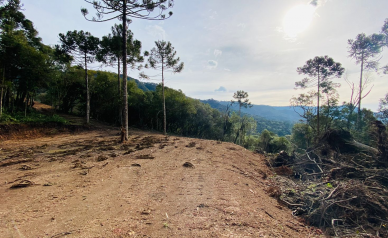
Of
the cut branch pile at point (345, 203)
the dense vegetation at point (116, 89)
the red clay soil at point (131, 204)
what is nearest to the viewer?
the red clay soil at point (131, 204)

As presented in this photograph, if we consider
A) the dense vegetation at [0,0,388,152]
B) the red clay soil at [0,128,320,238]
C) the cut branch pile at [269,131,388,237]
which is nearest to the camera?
the red clay soil at [0,128,320,238]

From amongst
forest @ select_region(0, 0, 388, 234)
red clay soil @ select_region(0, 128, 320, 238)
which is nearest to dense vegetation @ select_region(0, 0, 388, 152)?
forest @ select_region(0, 0, 388, 234)

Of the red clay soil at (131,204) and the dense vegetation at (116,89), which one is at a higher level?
the dense vegetation at (116,89)

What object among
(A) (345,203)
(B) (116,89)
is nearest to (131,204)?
(A) (345,203)

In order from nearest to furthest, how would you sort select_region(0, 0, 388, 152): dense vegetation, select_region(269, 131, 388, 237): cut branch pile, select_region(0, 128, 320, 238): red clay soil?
select_region(0, 128, 320, 238): red clay soil → select_region(269, 131, 388, 237): cut branch pile → select_region(0, 0, 388, 152): dense vegetation

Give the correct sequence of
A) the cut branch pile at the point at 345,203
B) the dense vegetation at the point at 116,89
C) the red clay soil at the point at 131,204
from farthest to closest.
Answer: the dense vegetation at the point at 116,89 → the cut branch pile at the point at 345,203 → the red clay soil at the point at 131,204

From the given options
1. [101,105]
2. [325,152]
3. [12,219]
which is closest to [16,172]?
[12,219]

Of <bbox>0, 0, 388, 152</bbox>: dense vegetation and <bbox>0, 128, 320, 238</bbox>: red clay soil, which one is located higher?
<bbox>0, 0, 388, 152</bbox>: dense vegetation

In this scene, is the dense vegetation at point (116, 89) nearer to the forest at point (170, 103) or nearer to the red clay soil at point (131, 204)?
the forest at point (170, 103)

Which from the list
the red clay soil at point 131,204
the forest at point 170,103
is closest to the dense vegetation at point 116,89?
the forest at point 170,103

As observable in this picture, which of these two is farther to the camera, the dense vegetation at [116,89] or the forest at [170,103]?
the dense vegetation at [116,89]

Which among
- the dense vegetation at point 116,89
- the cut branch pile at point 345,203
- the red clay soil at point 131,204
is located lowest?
the cut branch pile at point 345,203

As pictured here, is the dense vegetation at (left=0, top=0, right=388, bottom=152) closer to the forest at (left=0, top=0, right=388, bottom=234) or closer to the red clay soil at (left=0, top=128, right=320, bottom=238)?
the forest at (left=0, top=0, right=388, bottom=234)

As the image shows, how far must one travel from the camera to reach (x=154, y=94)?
26578 mm
